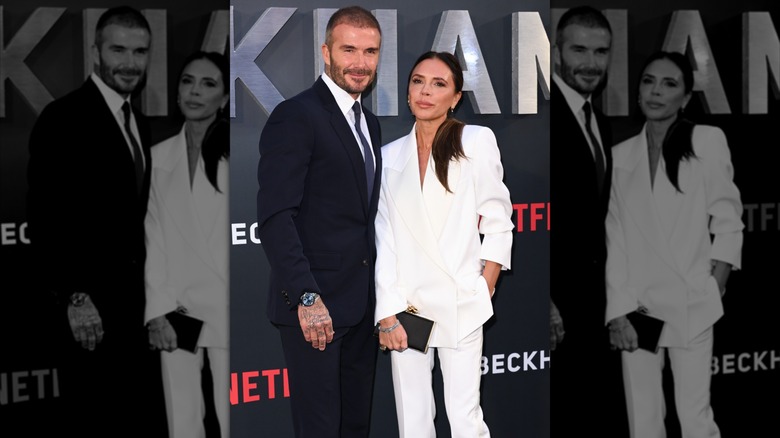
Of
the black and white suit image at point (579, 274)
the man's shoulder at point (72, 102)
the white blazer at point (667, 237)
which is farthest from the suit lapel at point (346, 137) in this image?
the white blazer at point (667, 237)

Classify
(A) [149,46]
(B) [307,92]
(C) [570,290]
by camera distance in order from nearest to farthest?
(B) [307,92]
(A) [149,46]
(C) [570,290]

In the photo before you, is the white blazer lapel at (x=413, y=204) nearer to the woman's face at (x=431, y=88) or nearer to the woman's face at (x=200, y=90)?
the woman's face at (x=431, y=88)

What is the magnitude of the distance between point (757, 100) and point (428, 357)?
246 cm

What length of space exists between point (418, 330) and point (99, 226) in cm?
149

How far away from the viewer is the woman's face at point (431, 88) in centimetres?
343

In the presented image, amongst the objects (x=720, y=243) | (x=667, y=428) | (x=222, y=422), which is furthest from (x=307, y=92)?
(x=667, y=428)

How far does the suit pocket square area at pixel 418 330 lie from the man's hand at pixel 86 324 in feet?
4.46

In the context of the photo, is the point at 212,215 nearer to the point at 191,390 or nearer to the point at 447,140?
the point at 191,390

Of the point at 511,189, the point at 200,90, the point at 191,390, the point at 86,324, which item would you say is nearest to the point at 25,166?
the point at 86,324

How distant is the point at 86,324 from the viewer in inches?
Result: 146

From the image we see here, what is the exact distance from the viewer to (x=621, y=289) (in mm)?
4566

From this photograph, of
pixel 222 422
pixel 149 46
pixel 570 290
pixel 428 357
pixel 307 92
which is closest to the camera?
pixel 307 92

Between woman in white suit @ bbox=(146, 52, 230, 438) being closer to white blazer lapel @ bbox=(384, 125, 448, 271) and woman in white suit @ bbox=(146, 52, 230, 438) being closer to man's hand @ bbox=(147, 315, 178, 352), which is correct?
man's hand @ bbox=(147, 315, 178, 352)

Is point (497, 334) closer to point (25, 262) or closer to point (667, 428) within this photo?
point (667, 428)
